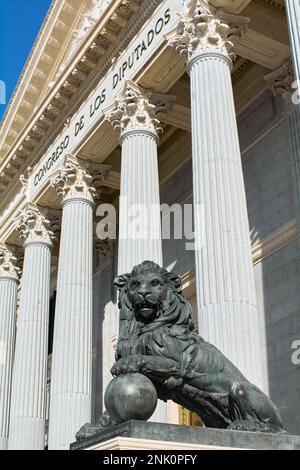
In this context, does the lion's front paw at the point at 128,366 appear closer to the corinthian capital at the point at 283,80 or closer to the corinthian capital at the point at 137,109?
the corinthian capital at the point at 137,109

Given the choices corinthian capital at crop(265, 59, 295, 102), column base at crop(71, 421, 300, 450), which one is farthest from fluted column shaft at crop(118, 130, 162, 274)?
column base at crop(71, 421, 300, 450)

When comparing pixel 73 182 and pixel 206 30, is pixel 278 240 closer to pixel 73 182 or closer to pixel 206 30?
pixel 206 30

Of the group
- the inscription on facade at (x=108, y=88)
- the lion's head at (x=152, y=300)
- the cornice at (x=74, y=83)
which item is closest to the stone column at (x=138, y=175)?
the inscription on facade at (x=108, y=88)

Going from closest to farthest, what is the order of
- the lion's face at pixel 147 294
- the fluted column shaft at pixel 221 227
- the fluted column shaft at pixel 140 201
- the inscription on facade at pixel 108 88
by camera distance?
the lion's face at pixel 147 294 → the fluted column shaft at pixel 221 227 → the fluted column shaft at pixel 140 201 → the inscription on facade at pixel 108 88

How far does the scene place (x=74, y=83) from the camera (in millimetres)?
21688

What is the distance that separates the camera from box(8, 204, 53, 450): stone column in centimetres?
2020

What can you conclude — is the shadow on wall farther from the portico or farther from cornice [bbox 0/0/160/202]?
cornice [bbox 0/0/160/202]

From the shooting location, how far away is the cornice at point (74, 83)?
18.9 meters

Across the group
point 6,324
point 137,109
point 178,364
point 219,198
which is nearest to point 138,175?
point 137,109

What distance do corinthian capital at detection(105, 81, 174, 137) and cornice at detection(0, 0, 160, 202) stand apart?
2.04m

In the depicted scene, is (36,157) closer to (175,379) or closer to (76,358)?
(76,358)

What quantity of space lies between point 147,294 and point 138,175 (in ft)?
37.0
